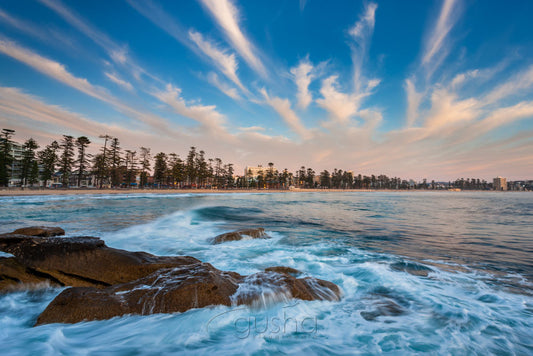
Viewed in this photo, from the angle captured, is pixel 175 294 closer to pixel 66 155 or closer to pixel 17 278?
pixel 17 278

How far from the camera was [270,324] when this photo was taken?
3.19 meters

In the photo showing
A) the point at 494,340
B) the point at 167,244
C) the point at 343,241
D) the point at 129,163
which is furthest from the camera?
the point at 129,163

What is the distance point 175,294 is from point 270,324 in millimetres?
1532

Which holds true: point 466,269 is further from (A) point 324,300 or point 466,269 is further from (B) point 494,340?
(A) point 324,300

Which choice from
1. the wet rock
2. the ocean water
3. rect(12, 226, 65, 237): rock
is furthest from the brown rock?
the wet rock

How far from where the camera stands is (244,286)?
3.98 m

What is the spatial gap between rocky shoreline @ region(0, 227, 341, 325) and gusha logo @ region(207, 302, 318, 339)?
268 millimetres

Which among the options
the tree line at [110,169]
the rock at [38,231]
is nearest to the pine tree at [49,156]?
the tree line at [110,169]

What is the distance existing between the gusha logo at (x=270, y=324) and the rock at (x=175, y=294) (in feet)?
0.92

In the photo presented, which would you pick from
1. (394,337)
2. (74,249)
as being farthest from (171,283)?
(394,337)

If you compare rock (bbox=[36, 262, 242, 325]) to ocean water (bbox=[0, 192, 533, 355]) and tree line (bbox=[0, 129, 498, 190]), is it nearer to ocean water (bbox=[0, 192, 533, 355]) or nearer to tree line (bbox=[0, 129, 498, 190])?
ocean water (bbox=[0, 192, 533, 355])

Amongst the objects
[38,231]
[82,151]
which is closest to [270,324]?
[38,231]

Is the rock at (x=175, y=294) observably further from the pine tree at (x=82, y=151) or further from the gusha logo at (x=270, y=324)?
the pine tree at (x=82, y=151)

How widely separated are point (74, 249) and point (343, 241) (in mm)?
8662
